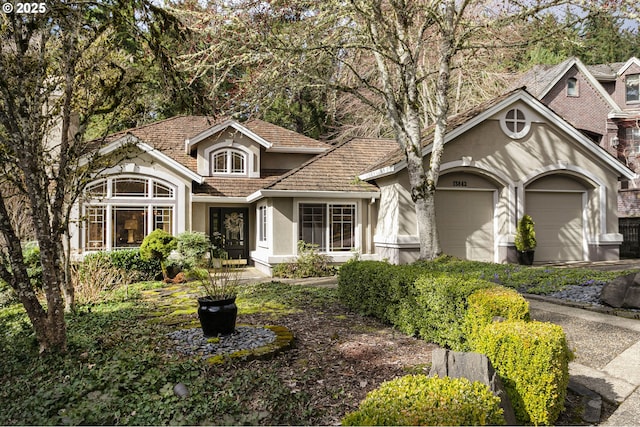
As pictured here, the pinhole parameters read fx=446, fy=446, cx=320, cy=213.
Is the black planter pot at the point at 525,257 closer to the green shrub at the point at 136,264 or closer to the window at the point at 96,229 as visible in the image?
the green shrub at the point at 136,264

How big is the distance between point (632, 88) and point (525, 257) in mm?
18544

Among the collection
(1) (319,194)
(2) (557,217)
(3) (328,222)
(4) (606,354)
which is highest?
(1) (319,194)

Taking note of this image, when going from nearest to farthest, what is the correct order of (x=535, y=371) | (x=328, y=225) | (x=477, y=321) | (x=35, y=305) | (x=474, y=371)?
(x=474, y=371) < (x=535, y=371) < (x=477, y=321) < (x=35, y=305) < (x=328, y=225)

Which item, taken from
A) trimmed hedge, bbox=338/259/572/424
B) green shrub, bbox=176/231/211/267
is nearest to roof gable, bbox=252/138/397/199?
green shrub, bbox=176/231/211/267

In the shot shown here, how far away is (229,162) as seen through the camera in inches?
699

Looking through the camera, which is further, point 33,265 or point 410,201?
point 410,201

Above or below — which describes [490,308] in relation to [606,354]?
above

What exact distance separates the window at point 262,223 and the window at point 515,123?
8637 millimetres

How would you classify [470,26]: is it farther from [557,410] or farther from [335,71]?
[557,410]

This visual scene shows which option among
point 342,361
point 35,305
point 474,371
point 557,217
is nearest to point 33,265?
point 35,305

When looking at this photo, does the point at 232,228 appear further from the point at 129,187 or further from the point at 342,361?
the point at 342,361

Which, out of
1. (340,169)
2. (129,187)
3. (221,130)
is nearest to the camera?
(129,187)

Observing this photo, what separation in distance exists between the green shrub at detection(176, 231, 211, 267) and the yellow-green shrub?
10.4 metres
